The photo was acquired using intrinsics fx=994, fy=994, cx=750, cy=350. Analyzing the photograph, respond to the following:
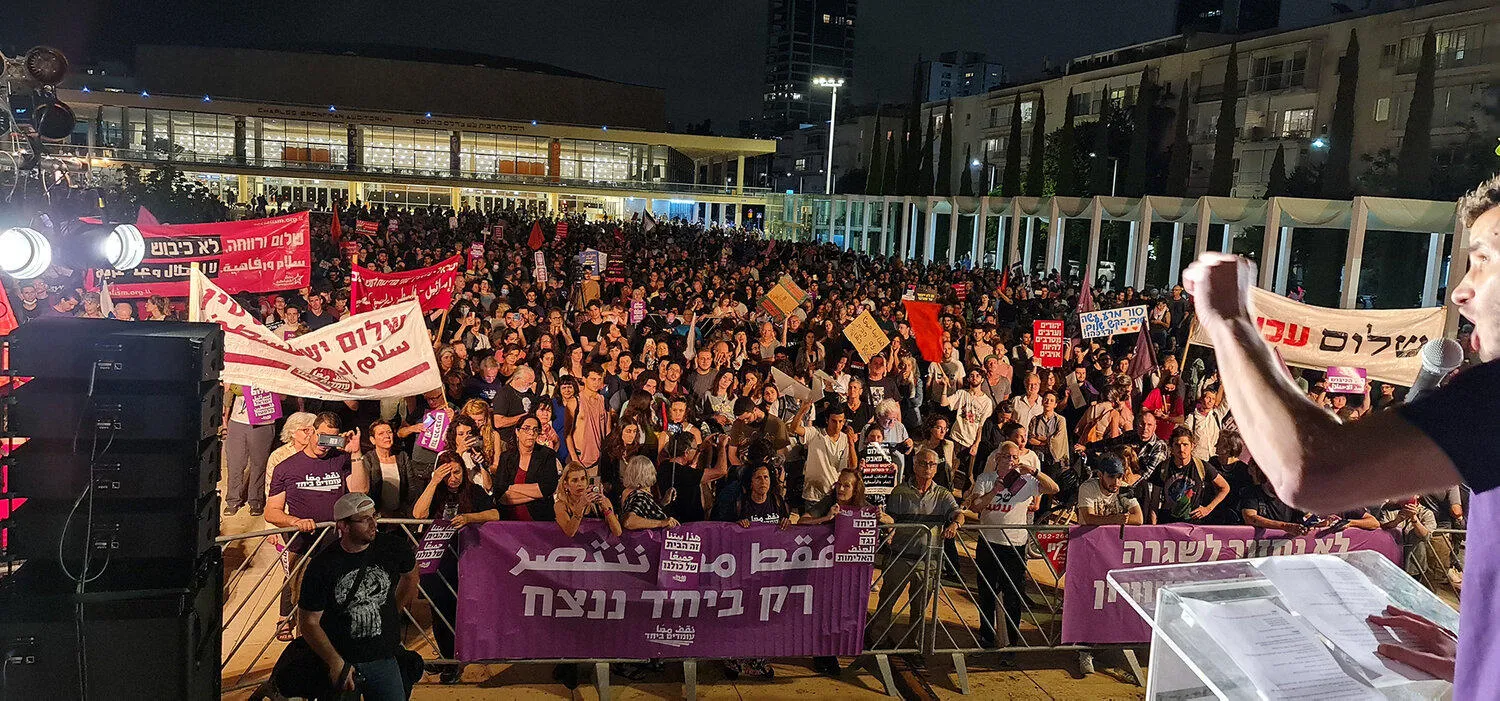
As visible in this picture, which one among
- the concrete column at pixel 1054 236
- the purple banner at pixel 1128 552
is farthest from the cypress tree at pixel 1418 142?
the purple banner at pixel 1128 552

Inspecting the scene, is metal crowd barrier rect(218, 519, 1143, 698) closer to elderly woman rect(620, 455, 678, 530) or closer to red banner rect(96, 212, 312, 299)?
elderly woman rect(620, 455, 678, 530)

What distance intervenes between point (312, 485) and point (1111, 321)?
9810 millimetres

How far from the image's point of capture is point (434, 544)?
6207 millimetres

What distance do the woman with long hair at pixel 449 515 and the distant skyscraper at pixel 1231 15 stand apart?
53.9m

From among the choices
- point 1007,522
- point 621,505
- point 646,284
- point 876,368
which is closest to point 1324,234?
point 646,284

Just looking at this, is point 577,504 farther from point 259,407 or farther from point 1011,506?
point 259,407

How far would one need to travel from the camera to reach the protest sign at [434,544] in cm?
619

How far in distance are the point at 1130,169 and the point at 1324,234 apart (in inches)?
413

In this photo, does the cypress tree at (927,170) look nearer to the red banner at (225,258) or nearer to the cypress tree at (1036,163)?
the cypress tree at (1036,163)

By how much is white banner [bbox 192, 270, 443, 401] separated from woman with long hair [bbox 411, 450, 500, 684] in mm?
1674

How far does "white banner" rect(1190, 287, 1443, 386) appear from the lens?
33.7 ft

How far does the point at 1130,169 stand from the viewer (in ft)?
147

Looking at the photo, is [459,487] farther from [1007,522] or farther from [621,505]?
[1007,522]

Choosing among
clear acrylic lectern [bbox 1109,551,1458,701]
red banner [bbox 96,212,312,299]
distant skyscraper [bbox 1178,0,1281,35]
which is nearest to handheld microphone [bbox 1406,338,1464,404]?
clear acrylic lectern [bbox 1109,551,1458,701]
